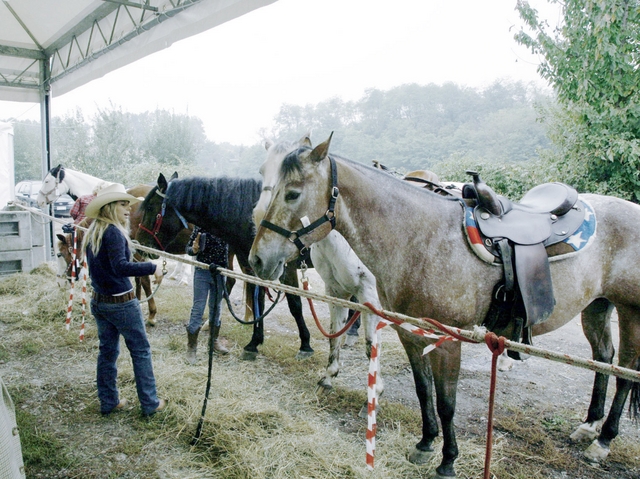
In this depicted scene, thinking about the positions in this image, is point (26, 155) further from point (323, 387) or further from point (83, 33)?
point (323, 387)

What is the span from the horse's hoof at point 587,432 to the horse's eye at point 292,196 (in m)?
2.62

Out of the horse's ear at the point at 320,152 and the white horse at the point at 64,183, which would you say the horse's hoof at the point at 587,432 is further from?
the white horse at the point at 64,183

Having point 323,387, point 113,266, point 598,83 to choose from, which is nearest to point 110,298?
point 113,266

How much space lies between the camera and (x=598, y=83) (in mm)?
6164

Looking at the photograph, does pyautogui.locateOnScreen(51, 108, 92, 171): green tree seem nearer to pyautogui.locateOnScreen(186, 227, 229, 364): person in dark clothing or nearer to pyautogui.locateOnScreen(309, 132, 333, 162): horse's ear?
pyautogui.locateOnScreen(186, 227, 229, 364): person in dark clothing

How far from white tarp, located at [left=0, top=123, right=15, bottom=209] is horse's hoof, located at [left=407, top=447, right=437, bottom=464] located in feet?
42.1

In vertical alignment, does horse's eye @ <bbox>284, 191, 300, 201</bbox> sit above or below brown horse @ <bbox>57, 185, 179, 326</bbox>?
above

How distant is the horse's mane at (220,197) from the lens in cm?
365

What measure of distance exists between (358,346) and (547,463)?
7.96 ft

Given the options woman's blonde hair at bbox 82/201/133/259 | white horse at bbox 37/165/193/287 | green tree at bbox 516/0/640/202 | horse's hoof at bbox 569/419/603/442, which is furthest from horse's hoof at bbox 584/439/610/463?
white horse at bbox 37/165/193/287

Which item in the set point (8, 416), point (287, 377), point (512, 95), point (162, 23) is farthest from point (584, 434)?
point (512, 95)

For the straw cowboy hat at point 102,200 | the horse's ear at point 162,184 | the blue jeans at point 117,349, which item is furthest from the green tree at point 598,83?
the blue jeans at point 117,349

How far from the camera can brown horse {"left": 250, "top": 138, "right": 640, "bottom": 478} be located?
6.37 feet

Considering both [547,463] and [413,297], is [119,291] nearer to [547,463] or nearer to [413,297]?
[413,297]
